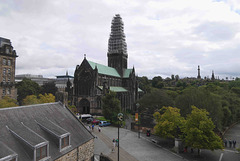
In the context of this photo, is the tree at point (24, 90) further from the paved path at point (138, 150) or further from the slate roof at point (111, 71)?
the paved path at point (138, 150)

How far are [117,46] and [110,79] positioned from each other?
66.9ft

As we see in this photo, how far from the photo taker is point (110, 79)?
71.1m

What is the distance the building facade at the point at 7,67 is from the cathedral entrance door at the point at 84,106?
2127 cm

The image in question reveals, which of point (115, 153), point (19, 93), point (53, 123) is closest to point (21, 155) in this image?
point (53, 123)

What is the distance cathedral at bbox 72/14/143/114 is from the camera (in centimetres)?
5869

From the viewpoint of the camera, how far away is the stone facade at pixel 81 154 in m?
13.9

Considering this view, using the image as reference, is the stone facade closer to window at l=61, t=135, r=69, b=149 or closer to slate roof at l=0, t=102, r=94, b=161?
slate roof at l=0, t=102, r=94, b=161

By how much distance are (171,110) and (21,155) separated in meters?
A: 22.6

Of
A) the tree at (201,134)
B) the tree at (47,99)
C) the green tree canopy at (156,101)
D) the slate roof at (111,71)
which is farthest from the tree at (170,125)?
the slate roof at (111,71)

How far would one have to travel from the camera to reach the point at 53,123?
1531 centimetres

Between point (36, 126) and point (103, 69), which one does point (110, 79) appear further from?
point (36, 126)

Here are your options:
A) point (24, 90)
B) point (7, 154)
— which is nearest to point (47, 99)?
point (24, 90)

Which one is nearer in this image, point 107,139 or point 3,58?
point 107,139

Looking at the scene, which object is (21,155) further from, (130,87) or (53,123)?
(130,87)
